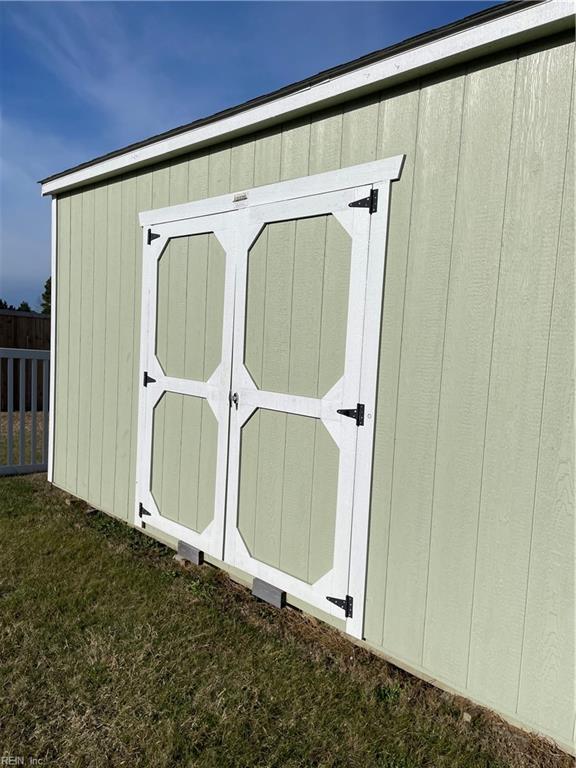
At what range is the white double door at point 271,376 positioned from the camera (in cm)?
249

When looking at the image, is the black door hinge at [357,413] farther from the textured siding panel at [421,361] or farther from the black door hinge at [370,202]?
the black door hinge at [370,202]

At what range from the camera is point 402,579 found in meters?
2.36

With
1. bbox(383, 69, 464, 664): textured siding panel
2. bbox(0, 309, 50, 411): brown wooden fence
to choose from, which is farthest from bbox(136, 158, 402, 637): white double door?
bbox(0, 309, 50, 411): brown wooden fence

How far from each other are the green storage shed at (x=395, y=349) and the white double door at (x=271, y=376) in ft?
0.04

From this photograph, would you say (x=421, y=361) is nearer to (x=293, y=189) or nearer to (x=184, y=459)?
(x=293, y=189)

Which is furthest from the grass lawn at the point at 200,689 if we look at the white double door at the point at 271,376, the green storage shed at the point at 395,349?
the white double door at the point at 271,376

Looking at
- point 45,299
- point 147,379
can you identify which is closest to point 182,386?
point 147,379

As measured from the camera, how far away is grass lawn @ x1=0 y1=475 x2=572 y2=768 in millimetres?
1913

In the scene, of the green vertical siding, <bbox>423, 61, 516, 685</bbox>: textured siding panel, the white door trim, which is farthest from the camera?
the green vertical siding

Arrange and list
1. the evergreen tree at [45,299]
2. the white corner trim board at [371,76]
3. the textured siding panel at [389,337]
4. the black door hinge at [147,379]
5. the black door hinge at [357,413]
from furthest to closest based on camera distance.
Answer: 1. the evergreen tree at [45,299]
2. the black door hinge at [147,379]
3. the black door hinge at [357,413]
4. the textured siding panel at [389,337]
5. the white corner trim board at [371,76]

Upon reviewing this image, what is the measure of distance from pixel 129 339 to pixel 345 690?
2710 mm

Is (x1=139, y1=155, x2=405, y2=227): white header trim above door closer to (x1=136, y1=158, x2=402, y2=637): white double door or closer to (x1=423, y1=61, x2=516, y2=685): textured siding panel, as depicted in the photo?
(x1=136, y1=158, x2=402, y2=637): white double door

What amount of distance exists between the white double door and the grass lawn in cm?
26

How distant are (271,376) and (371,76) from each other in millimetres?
1451
